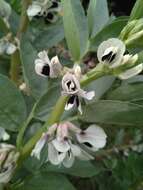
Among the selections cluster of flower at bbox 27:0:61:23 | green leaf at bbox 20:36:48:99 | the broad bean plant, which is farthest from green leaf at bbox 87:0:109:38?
cluster of flower at bbox 27:0:61:23

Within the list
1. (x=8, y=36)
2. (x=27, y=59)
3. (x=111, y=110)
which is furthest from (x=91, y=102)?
(x=8, y=36)

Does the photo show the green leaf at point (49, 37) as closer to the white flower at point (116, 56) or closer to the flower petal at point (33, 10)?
the flower petal at point (33, 10)

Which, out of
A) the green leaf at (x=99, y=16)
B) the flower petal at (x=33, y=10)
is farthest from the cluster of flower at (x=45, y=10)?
the green leaf at (x=99, y=16)

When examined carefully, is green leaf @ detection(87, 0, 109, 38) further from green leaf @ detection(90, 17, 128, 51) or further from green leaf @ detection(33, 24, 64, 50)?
green leaf @ detection(33, 24, 64, 50)

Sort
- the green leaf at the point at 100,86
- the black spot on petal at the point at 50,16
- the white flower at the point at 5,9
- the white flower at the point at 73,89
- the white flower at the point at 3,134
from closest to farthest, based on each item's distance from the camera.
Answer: the white flower at the point at 73,89
the green leaf at the point at 100,86
the white flower at the point at 3,134
the white flower at the point at 5,9
the black spot on petal at the point at 50,16

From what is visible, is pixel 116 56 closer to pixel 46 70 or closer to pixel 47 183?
pixel 46 70
